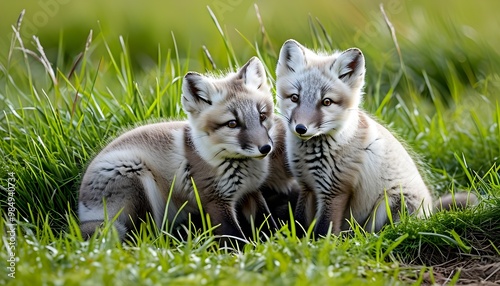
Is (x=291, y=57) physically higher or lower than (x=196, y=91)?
higher

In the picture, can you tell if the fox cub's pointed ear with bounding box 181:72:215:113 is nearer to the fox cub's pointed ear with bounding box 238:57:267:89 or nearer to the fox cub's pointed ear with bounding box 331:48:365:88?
the fox cub's pointed ear with bounding box 238:57:267:89

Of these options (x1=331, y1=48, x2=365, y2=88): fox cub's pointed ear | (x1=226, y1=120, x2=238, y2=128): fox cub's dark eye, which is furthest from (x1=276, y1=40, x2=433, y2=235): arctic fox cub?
(x1=226, y1=120, x2=238, y2=128): fox cub's dark eye

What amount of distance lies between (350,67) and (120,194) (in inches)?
69.1

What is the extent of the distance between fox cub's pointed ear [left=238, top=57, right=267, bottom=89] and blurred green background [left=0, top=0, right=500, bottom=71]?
90.9 inches

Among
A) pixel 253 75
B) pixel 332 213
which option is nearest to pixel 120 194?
pixel 253 75

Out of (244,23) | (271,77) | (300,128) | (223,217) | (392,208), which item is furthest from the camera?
(244,23)

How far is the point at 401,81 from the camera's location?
7926 mm

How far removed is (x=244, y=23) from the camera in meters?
9.60

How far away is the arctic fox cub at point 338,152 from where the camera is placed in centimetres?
487

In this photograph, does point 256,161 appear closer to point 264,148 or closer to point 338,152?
point 264,148

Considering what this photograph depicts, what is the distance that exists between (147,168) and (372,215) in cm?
158

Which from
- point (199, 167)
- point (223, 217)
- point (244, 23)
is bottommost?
point (223, 217)

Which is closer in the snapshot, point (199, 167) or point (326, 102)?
point (326, 102)

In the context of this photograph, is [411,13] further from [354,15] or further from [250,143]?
[250,143]
